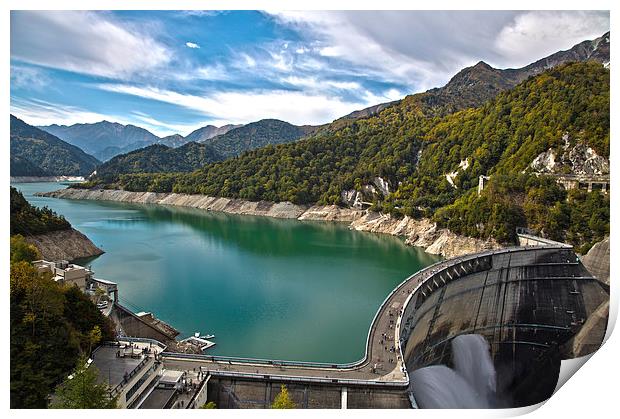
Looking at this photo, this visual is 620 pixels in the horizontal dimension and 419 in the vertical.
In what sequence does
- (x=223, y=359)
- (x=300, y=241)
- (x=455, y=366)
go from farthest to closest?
(x=300, y=241) < (x=455, y=366) < (x=223, y=359)

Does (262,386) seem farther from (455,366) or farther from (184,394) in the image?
(455,366)

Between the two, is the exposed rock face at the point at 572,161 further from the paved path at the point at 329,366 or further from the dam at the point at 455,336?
the paved path at the point at 329,366

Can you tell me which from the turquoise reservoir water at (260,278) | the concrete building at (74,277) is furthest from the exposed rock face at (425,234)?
the concrete building at (74,277)

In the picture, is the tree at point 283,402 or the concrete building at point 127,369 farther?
the concrete building at point 127,369

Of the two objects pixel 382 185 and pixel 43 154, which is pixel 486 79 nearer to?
pixel 382 185

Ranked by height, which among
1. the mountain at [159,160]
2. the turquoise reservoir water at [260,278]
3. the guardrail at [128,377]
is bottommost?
the turquoise reservoir water at [260,278]

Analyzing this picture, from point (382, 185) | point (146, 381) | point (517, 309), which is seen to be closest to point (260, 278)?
point (517, 309)

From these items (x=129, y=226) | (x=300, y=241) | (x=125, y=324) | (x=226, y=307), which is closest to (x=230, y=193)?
(x=129, y=226)
